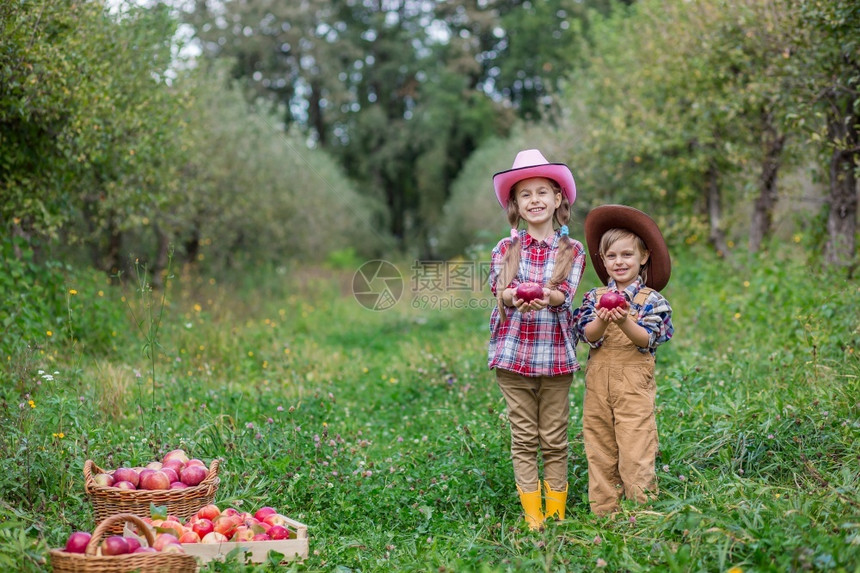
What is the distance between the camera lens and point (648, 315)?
4.09 meters

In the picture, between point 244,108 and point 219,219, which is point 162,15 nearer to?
point 219,219

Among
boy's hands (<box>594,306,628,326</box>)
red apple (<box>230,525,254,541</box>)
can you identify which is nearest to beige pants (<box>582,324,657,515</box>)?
boy's hands (<box>594,306,628,326</box>)

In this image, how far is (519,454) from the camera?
4391 millimetres

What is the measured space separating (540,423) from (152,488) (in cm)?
215

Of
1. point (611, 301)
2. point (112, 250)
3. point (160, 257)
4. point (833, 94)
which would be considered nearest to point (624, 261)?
point (611, 301)

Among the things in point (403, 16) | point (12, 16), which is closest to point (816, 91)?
point (12, 16)

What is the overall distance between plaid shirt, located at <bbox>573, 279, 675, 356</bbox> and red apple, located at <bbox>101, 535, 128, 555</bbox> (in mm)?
2486

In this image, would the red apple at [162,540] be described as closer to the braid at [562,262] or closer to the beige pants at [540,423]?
the beige pants at [540,423]

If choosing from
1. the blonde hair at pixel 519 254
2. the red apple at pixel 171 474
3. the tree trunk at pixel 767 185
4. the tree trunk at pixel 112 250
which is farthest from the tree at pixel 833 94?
the tree trunk at pixel 112 250

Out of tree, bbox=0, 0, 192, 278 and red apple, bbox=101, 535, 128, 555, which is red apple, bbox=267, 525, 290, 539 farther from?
tree, bbox=0, 0, 192, 278

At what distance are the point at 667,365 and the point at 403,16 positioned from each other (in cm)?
3182

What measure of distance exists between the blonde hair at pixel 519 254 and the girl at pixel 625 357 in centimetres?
18

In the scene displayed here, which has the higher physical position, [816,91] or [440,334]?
[816,91]

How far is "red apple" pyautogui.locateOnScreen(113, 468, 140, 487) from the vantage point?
400 cm
